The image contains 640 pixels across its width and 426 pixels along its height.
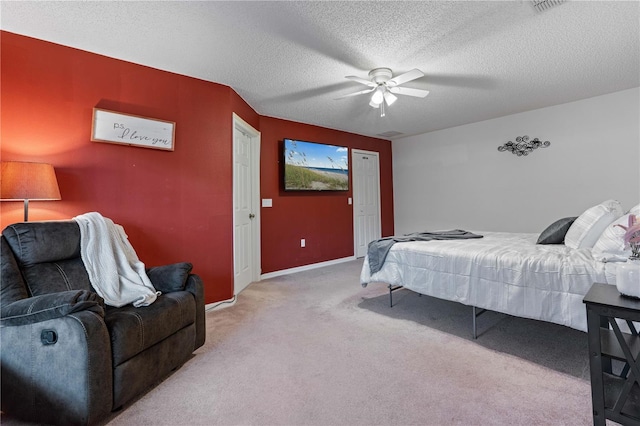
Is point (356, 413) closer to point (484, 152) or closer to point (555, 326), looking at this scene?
point (555, 326)

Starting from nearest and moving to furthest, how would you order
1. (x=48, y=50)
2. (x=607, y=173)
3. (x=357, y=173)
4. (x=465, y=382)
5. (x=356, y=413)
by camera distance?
(x=356, y=413) → (x=465, y=382) → (x=48, y=50) → (x=607, y=173) → (x=357, y=173)

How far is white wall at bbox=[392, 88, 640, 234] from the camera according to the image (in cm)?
364

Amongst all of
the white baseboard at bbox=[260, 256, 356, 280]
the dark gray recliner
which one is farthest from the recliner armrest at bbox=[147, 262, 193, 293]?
the white baseboard at bbox=[260, 256, 356, 280]

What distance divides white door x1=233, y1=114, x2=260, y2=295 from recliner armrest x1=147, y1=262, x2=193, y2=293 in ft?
4.16

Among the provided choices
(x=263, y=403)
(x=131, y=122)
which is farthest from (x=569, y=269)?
(x=131, y=122)

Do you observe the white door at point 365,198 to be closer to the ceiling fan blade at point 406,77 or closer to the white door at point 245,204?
the white door at point 245,204

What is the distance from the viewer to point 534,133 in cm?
427

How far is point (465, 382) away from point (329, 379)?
2.62ft

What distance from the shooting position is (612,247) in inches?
72.9

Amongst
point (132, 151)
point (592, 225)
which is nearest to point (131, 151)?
point (132, 151)

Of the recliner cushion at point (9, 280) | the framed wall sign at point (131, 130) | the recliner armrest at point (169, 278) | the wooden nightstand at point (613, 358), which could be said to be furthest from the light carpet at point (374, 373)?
the framed wall sign at point (131, 130)

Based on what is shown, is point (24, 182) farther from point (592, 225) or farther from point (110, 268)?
point (592, 225)

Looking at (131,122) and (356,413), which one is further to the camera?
(131,122)

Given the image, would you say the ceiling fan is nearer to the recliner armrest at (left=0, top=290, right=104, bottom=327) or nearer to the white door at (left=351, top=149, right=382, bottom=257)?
the white door at (left=351, top=149, right=382, bottom=257)
